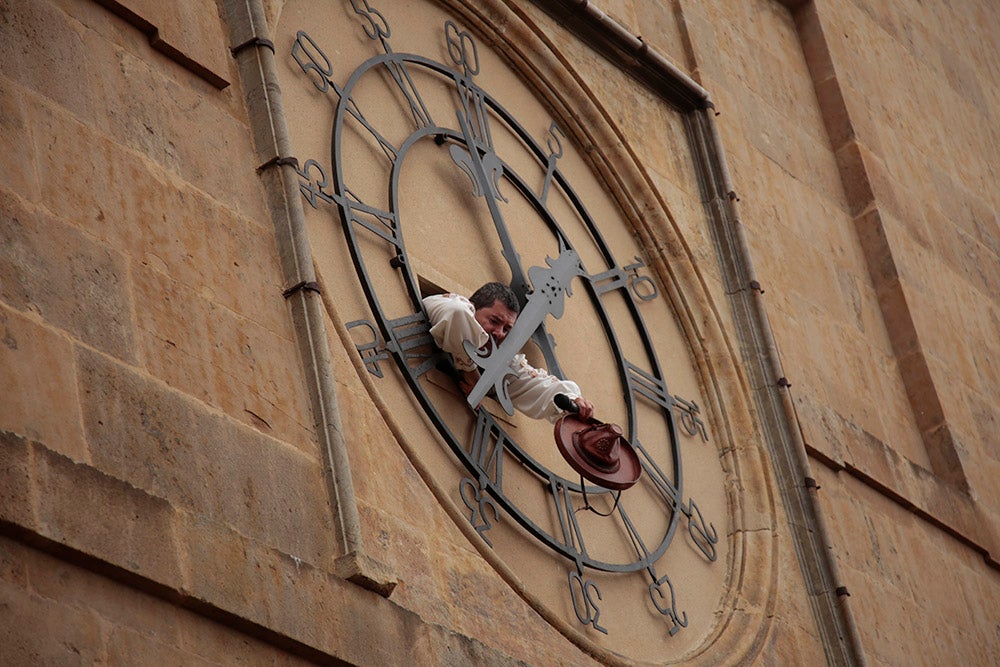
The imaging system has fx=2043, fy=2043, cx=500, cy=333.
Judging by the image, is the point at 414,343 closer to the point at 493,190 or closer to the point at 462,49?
the point at 493,190

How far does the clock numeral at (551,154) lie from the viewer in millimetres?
7379

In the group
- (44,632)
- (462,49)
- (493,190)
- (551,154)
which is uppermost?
(462,49)

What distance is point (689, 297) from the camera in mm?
7789

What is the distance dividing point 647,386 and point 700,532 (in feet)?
1.88

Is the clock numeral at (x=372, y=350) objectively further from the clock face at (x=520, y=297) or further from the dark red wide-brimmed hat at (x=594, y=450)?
the dark red wide-brimmed hat at (x=594, y=450)

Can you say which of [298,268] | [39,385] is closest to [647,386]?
[298,268]

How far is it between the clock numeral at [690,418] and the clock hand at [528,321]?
0.62 metres

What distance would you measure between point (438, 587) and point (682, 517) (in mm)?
1763

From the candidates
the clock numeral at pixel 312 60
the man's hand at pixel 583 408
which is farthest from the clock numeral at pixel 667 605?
the clock numeral at pixel 312 60

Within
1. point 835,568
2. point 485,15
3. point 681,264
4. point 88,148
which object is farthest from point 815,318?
point 88,148

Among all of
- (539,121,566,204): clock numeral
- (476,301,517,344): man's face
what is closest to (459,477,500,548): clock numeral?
(476,301,517,344): man's face

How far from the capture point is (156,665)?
4344 mm

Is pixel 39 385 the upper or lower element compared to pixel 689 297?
lower

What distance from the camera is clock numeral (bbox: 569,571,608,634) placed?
20.3ft
